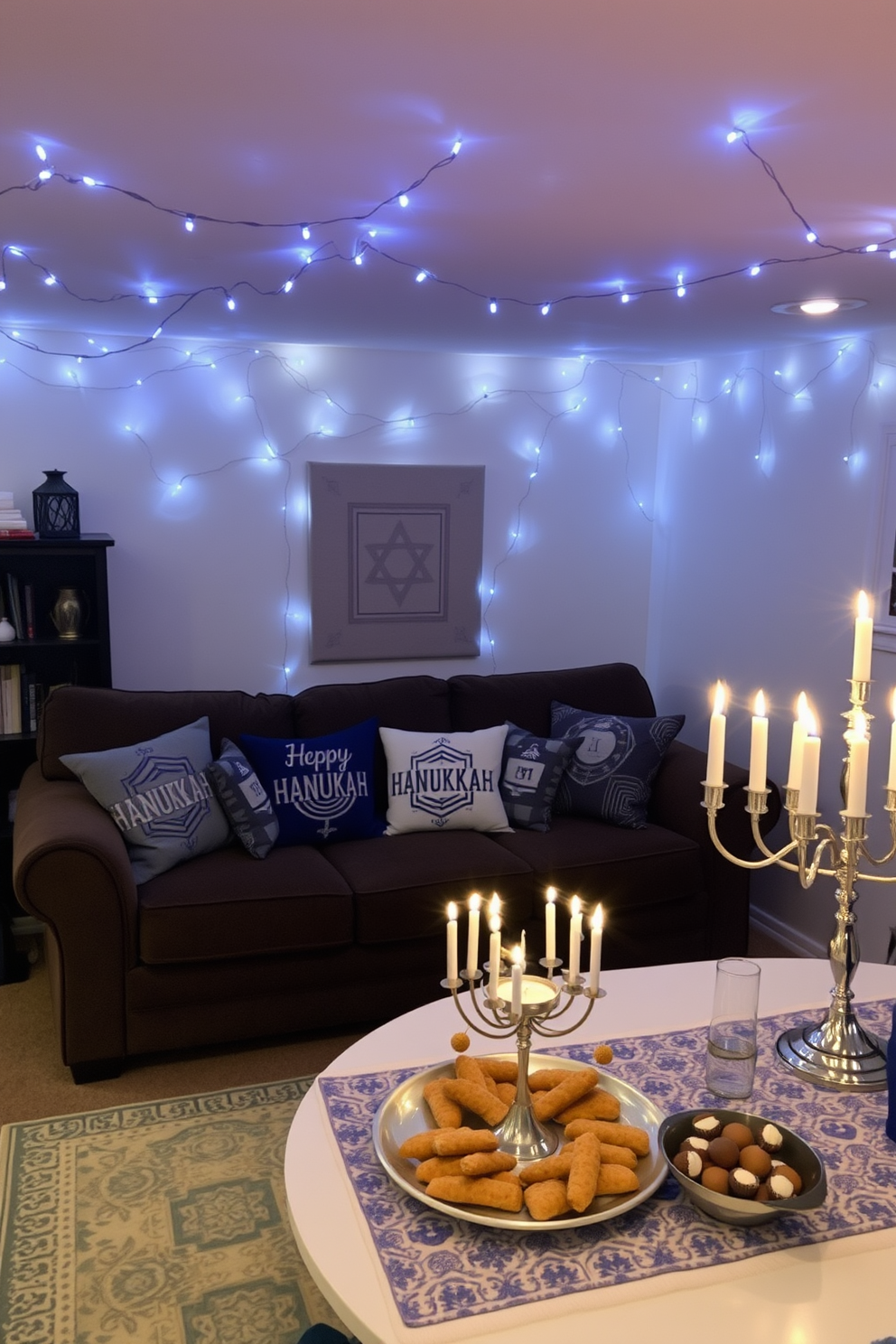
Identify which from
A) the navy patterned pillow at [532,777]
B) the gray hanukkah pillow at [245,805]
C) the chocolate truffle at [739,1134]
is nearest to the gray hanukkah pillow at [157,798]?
the gray hanukkah pillow at [245,805]

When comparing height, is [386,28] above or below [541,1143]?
above

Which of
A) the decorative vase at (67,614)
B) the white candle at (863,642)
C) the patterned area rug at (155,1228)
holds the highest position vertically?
the white candle at (863,642)

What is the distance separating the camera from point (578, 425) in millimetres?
4543

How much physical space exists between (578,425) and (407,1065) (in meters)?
3.13

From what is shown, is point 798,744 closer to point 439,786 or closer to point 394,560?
point 439,786

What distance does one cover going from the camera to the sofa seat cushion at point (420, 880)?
321cm

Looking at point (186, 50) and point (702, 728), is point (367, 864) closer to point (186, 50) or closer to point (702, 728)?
point (702, 728)

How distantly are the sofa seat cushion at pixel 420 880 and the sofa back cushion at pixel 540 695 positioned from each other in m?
0.61

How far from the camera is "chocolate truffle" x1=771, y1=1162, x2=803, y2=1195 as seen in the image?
5.16 ft

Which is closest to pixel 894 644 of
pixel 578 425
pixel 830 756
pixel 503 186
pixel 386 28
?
pixel 830 756

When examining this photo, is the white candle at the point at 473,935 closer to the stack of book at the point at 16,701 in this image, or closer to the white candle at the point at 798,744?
the white candle at the point at 798,744

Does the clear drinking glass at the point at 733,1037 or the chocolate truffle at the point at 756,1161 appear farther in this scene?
the clear drinking glass at the point at 733,1037

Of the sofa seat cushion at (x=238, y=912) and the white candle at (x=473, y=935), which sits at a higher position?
the white candle at (x=473, y=935)

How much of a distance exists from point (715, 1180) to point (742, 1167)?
0.05m
